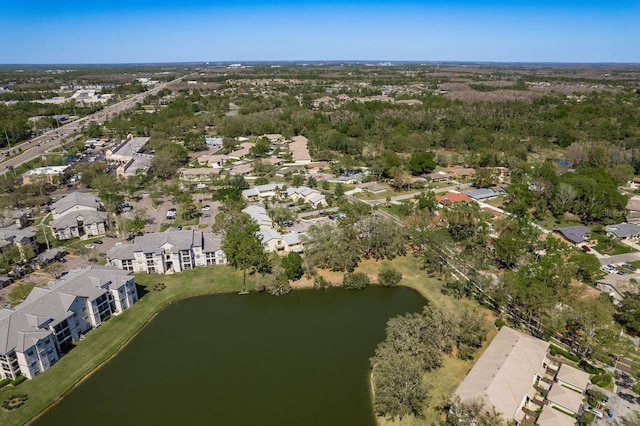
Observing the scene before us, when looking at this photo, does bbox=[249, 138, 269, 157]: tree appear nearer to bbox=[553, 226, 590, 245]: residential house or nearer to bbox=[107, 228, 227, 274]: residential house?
bbox=[107, 228, 227, 274]: residential house

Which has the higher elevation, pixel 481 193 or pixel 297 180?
pixel 297 180

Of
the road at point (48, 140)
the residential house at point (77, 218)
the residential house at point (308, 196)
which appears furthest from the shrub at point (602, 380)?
the road at point (48, 140)

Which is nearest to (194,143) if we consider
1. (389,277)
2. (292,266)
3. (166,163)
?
(166,163)

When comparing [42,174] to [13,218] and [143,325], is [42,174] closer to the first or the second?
[13,218]

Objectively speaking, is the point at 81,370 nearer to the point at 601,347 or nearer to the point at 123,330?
the point at 123,330

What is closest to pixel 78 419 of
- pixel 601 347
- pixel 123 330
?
pixel 123 330

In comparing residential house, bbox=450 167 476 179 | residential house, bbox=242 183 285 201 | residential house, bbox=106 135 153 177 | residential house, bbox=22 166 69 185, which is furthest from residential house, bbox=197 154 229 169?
residential house, bbox=450 167 476 179

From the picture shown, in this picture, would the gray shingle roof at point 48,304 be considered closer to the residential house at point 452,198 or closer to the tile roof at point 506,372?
the tile roof at point 506,372
